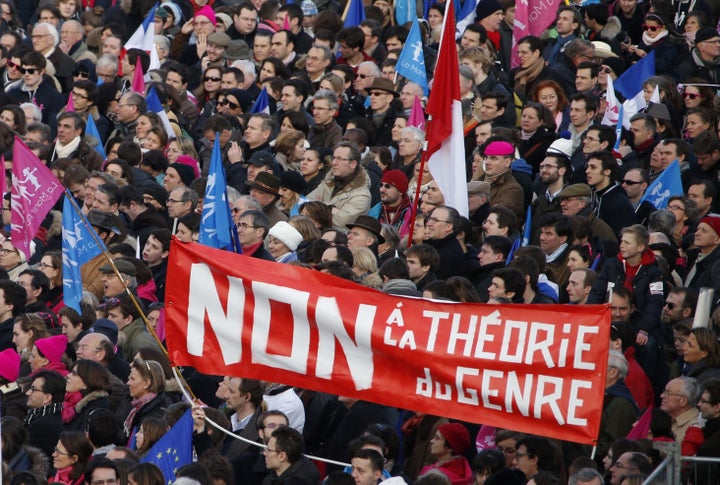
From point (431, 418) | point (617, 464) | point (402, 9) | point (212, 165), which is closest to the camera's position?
point (617, 464)

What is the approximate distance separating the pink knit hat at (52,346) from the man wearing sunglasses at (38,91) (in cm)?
573

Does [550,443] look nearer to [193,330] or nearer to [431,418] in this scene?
[431,418]

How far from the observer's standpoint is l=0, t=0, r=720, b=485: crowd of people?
10609mm

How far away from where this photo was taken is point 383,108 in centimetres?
1634

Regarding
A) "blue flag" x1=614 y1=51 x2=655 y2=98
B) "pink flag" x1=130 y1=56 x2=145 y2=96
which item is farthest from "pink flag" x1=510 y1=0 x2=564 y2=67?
"pink flag" x1=130 y1=56 x2=145 y2=96

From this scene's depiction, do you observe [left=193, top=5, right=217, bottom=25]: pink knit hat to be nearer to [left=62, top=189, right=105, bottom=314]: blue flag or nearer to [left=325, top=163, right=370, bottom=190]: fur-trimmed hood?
[left=325, top=163, right=370, bottom=190]: fur-trimmed hood

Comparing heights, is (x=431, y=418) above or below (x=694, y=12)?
below

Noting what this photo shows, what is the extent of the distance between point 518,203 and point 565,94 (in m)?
2.55

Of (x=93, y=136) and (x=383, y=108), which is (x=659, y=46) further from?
(x=93, y=136)

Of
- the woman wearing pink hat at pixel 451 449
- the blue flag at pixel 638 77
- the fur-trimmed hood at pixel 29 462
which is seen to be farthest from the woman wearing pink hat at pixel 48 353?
the blue flag at pixel 638 77

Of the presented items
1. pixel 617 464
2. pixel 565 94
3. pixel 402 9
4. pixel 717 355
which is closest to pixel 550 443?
pixel 617 464

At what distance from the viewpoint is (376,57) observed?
18.4 m

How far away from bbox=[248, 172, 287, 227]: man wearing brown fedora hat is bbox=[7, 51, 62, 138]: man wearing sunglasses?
416cm

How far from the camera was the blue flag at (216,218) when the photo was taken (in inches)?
502
